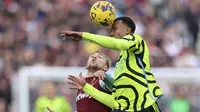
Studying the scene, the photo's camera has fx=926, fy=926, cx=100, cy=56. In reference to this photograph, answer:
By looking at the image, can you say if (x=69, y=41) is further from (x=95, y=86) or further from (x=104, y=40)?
(x=104, y=40)

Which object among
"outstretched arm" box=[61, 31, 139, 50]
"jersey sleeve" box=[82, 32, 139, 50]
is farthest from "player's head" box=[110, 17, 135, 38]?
"outstretched arm" box=[61, 31, 139, 50]

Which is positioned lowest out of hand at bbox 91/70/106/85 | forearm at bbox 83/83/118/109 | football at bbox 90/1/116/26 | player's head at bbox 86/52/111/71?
forearm at bbox 83/83/118/109

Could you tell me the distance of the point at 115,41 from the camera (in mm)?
9297

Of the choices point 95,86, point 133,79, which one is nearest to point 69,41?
point 95,86

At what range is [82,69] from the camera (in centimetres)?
1647

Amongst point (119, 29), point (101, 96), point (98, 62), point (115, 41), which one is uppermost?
point (119, 29)

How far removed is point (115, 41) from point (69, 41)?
9.30m

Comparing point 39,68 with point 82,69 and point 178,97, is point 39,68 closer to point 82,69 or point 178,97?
point 82,69

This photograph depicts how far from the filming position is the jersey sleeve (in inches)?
362

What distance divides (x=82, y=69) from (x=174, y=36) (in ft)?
10.6

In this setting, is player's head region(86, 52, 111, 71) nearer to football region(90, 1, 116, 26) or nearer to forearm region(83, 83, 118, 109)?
forearm region(83, 83, 118, 109)

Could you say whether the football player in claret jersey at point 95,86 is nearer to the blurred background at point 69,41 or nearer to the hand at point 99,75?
the hand at point 99,75

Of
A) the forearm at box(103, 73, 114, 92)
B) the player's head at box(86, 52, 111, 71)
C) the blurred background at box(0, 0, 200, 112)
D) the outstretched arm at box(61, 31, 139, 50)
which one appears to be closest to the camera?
the outstretched arm at box(61, 31, 139, 50)

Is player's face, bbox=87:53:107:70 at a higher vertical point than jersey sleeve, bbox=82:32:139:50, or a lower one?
lower
